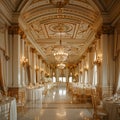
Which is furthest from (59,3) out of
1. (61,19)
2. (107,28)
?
(61,19)

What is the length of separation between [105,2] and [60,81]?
33876 millimetres

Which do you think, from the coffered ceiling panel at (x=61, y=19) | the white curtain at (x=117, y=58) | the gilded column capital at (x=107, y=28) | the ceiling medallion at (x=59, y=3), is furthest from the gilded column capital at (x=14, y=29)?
the white curtain at (x=117, y=58)

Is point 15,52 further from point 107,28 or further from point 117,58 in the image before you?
point 117,58

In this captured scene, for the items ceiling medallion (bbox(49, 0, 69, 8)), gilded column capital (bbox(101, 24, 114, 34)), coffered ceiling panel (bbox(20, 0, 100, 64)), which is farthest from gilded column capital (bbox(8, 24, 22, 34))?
gilded column capital (bbox(101, 24, 114, 34))

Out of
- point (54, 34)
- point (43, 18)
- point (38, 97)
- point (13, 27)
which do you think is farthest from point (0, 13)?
point (54, 34)

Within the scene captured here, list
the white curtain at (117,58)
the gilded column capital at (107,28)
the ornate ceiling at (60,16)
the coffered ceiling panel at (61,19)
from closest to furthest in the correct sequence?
1. the white curtain at (117,58)
2. the ornate ceiling at (60,16)
3. the gilded column capital at (107,28)
4. the coffered ceiling panel at (61,19)

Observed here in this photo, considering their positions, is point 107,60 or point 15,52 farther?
point 15,52

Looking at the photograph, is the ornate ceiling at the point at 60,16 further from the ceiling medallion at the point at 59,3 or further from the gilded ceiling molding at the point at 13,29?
the gilded ceiling molding at the point at 13,29

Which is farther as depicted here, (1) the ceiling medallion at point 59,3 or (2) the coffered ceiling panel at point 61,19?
(2) the coffered ceiling panel at point 61,19

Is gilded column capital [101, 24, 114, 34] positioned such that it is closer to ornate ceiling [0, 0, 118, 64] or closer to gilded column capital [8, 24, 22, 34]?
ornate ceiling [0, 0, 118, 64]

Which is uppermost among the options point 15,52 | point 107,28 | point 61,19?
point 61,19

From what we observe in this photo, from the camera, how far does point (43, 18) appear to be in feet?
43.8

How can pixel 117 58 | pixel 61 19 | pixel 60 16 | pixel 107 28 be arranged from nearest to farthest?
pixel 117 58 < pixel 107 28 < pixel 60 16 < pixel 61 19

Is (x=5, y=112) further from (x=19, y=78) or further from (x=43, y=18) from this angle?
(x=43, y=18)
